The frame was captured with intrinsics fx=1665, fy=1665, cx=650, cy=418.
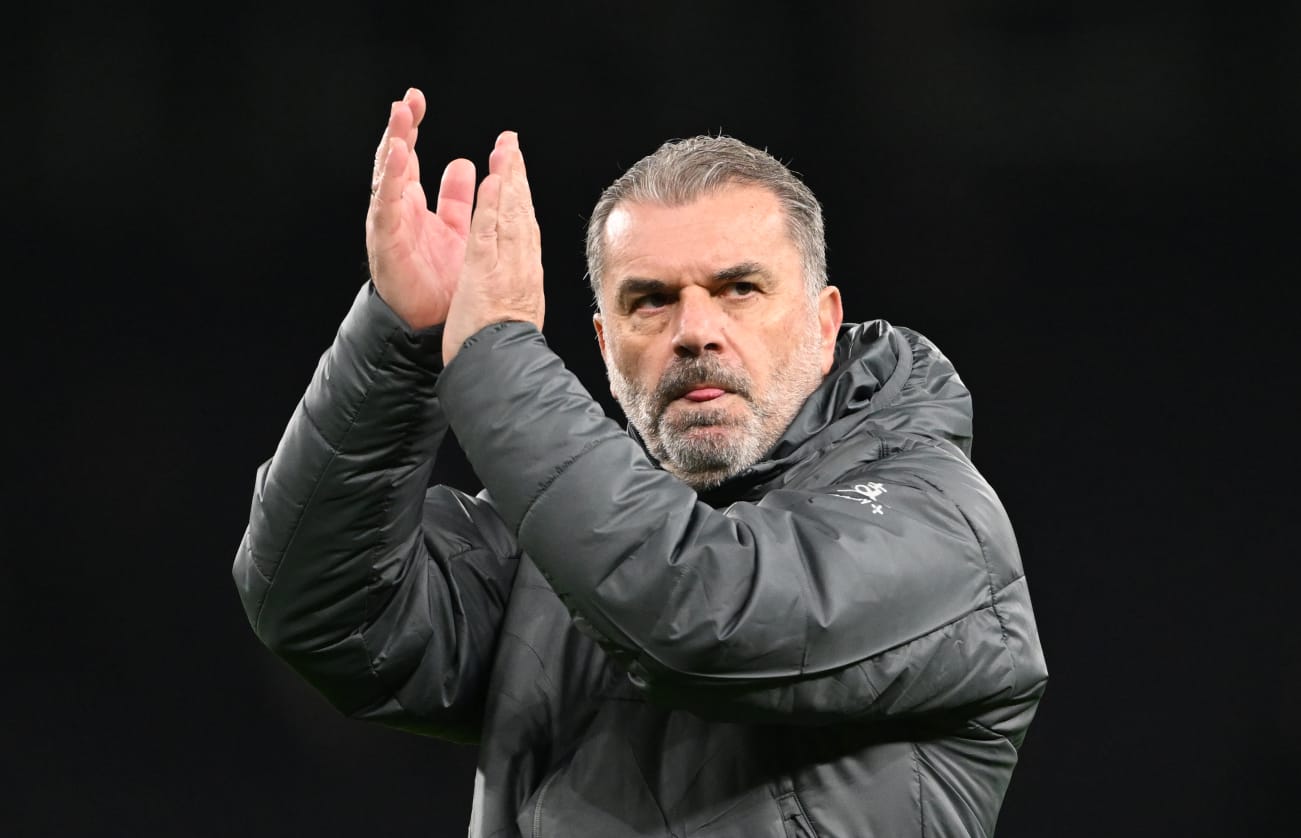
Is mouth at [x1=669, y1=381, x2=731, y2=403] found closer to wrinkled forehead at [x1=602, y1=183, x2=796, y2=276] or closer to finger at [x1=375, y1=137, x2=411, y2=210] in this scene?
wrinkled forehead at [x1=602, y1=183, x2=796, y2=276]

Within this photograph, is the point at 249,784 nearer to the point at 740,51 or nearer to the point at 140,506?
the point at 140,506

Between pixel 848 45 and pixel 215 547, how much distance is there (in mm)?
1426

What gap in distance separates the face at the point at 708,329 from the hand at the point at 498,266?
224 millimetres

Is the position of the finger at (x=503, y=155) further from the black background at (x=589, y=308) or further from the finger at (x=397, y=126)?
the black background at (x=589, y=308)

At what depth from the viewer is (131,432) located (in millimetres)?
2908

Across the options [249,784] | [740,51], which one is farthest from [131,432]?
[740,51]

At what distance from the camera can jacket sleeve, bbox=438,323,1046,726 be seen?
108 cm

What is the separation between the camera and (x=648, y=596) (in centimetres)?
107

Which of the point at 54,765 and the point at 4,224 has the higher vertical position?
the point at 4,224

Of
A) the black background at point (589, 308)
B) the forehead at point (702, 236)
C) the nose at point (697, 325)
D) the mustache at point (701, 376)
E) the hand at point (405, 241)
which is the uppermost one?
the hand at point (405, 241)

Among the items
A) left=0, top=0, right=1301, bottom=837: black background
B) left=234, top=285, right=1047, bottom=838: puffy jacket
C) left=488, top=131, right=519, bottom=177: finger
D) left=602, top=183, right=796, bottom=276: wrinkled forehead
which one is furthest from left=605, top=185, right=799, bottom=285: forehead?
left=0, top=0, right=1301, bottom=837: black background

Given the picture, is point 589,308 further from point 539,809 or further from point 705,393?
point 539,809

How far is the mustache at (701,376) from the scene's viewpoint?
139 cm

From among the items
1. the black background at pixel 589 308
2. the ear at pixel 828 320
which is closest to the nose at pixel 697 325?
the ear at pixel 828 320
